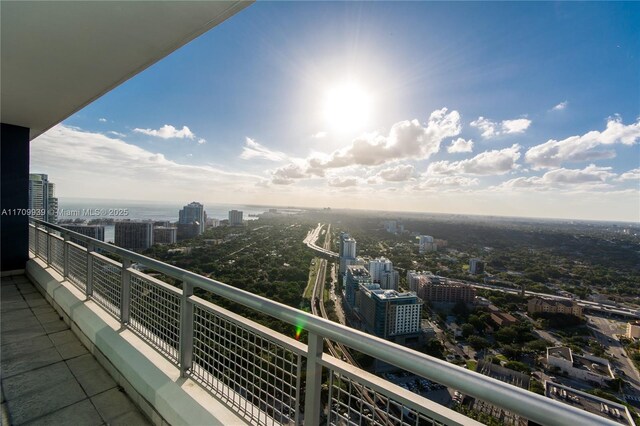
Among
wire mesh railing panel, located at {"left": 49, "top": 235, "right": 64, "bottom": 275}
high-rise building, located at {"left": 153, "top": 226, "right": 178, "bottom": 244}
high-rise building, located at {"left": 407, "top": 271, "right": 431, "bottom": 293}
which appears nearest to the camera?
wire mesh railing panel, located at {"left": 49, "top": 235, "right": 64, "bottom": 275}

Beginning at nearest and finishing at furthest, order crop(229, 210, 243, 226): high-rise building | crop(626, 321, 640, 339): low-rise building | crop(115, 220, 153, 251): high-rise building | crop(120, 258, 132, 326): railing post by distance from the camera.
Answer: crop(120, 258, 132, 326): railing post → crop(626, 321, 640, 339): low-rise building → crop(115, 220, 153, 251): high-rise building → crop(229, 210, 243, 226): high-rise building

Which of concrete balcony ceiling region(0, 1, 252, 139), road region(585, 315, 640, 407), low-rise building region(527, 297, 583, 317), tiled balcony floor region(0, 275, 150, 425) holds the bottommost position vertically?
road region(585, 315, 640, 407)

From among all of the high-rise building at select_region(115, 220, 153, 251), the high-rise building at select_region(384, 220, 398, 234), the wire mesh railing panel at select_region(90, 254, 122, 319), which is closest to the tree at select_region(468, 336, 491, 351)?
the wire mesh railing panel at select_region(90, 254, 122, 319)

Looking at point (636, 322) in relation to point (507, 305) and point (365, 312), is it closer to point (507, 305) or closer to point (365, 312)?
point (507, 305)

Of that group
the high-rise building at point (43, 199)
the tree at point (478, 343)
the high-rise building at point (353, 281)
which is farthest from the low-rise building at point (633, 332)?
the high-rise building at point (43, 199)

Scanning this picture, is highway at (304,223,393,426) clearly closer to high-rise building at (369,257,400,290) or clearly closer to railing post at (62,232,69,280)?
high-rise building at (369,257,400,290)

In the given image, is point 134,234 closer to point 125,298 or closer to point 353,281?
point 125,298
